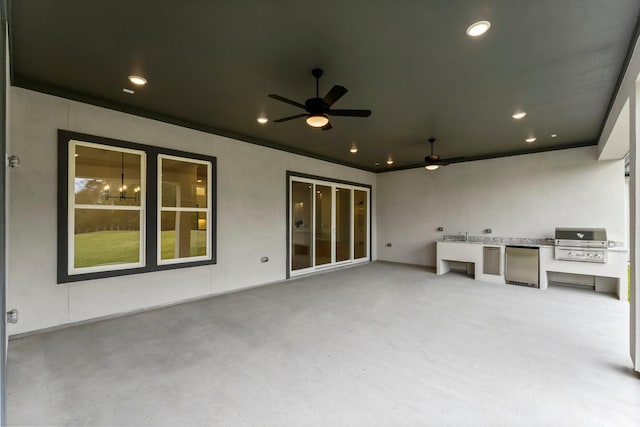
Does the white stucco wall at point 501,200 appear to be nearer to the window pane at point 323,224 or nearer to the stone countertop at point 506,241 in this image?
the stone countertop at point 506,241

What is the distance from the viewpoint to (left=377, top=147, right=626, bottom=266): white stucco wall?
564 centimetres

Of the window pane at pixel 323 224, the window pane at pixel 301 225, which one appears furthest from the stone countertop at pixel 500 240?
the window pane at pixel 301 225

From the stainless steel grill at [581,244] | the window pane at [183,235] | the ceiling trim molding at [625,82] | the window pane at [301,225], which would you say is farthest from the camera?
the window pane at [301,225]

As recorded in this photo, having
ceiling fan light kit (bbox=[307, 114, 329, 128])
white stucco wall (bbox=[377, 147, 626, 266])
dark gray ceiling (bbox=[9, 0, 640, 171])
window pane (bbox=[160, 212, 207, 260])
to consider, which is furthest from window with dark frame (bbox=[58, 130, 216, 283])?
white stucco wall (bbox=[377, 147, 626, 266])

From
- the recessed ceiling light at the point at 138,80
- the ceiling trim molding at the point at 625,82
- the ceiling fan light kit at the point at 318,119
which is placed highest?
the recessed ceiling light at the point at 138,80

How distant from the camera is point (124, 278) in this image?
4.04 metres

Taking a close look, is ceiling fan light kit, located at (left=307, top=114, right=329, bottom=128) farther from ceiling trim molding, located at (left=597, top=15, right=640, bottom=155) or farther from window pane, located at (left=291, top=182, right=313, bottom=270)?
window pane, located at (left=291, top=182, right=313, bottom=270)

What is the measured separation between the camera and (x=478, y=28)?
2375 millimetres

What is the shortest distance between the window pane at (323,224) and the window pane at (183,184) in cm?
303

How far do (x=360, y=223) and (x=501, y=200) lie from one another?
3754 millimetres

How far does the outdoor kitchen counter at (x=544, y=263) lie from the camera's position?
496 cm

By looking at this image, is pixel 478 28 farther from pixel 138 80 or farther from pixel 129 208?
pixel 129 208

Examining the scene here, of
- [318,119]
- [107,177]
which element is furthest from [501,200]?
[107,177]

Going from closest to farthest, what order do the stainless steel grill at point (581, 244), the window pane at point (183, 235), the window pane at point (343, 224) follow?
the window pane at point (183, 235), the stainless steel grill at point (581, 244), the window pane at point (343, 224)
